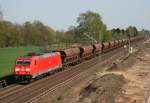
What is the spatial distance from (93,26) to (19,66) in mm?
134877

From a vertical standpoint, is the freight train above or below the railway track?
above

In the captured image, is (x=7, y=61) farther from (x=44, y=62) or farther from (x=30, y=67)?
(x=30, y=67)

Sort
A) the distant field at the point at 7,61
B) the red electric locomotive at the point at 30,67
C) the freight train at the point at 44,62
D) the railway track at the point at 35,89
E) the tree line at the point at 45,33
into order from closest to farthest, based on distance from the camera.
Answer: the railway track at the point at 35,89 < the red electric locomotive at the point at 30,67 < the freight train at the point at 44,62 < the distant field at the point at 7,61 < the tree line at the point at 45,33

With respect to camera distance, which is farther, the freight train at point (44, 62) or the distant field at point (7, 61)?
the distant field at point (7, 61)

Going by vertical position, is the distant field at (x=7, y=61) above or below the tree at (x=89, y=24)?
below

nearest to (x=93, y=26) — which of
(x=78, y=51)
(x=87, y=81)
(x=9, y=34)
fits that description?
(x=9, y=34)

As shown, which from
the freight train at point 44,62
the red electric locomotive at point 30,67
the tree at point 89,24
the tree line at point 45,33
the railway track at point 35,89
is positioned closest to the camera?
the railway track at point 35,89

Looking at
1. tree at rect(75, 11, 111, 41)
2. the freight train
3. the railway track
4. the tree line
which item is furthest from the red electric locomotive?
tree at rect(75, 11, 111, 41)

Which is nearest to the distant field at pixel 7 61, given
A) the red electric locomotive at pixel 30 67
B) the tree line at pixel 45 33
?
the red electric locomotive at pixel 30 67

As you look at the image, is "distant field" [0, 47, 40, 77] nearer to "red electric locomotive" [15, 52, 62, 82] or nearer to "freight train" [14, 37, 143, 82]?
"freight train" [14, 37, 143, 82]

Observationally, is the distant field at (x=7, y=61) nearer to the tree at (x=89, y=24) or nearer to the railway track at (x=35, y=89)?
the railway track at (x=35, y=89)

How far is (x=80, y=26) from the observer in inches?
7180

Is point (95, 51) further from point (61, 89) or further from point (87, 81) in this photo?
point (61, 89)

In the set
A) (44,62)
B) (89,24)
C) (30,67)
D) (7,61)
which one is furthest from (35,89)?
(89,24)
